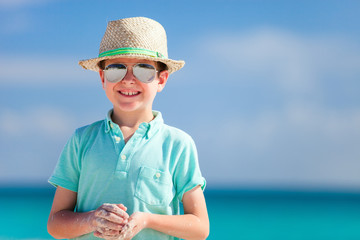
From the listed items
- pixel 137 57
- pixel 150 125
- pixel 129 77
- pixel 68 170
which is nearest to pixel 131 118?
pixel 150 125

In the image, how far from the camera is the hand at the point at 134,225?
2639 mm

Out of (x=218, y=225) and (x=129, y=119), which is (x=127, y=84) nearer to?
(x=129, y=119)

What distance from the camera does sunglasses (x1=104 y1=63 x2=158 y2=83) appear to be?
3014 millimetres

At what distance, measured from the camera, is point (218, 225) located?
1812 centimetres

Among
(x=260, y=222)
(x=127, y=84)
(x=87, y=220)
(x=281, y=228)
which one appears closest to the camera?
(x=87, y=220)

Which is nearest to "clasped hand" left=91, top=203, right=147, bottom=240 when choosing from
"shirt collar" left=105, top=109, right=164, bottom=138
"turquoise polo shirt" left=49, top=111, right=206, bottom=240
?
"turquoise polo shirt" left=49, top=111, right=206, bottom=240

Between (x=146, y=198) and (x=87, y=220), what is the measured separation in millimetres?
330

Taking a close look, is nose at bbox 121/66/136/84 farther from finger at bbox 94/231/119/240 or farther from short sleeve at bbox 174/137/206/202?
finger at bbox 94/231/119/240

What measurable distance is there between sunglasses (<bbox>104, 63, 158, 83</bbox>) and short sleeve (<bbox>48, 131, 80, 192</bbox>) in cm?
42

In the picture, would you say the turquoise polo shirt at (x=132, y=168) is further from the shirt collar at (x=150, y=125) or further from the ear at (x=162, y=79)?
the ear at (x=162, y=79)

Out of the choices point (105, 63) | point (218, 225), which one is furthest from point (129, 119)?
point (218, 225)

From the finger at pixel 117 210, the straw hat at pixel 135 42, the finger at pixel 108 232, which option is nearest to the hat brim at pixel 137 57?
the straw hat at pixel 135 42

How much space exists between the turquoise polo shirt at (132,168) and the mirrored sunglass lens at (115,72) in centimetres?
23

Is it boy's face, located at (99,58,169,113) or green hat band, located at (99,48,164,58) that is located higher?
green hat band, located at (99,48,164,58)
